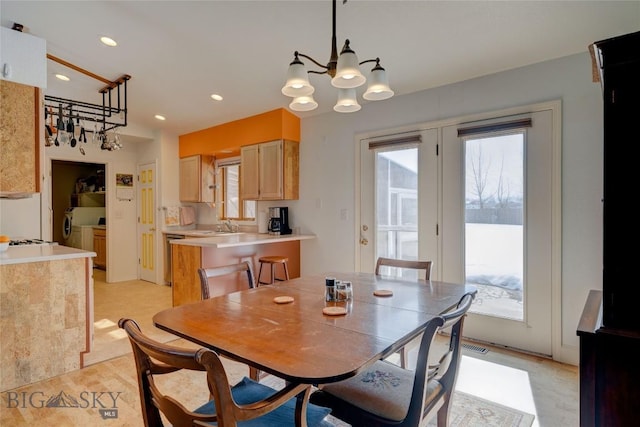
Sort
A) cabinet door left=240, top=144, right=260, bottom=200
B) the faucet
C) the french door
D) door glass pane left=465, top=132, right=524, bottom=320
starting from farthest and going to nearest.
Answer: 1. the faucet
2. cabinet door left=240, top=144, right=260, bottom=200
3. door glass pane left=465, top=132, right=524, bottom=320
4. the french door

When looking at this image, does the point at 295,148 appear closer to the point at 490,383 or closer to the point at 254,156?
the point at 254,156

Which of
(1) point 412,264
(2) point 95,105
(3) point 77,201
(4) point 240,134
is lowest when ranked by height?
(1) point 412,264

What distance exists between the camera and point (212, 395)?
107cm

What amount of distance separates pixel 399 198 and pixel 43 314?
3.20 metres

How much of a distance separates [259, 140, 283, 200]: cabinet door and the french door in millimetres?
1327

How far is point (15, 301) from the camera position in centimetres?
235

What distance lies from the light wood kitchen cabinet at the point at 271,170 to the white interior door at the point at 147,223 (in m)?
2.07

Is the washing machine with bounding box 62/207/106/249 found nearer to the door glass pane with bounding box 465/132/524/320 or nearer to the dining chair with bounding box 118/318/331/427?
the dining chair with bounding box 118/318/331/427

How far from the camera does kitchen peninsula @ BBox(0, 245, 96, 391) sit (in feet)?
7.64

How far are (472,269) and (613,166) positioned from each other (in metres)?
2.08

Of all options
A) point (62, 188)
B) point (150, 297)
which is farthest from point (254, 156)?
point (62, 188)

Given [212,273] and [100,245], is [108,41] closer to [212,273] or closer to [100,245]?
[212,273]

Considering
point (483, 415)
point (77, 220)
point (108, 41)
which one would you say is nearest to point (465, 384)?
point (483, 415)

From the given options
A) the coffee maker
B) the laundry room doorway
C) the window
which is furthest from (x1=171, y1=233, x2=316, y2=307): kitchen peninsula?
the laundry room doorway
